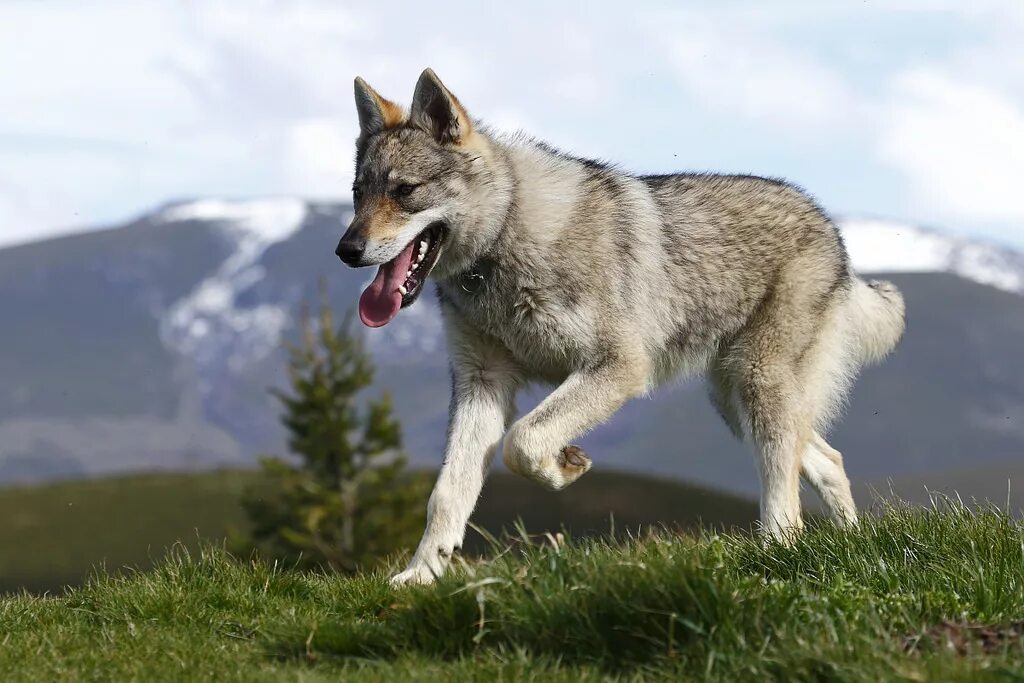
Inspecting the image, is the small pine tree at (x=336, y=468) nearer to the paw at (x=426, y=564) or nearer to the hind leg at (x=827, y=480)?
the hind leg at (x=827, y=480)

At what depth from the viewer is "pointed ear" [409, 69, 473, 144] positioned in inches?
299

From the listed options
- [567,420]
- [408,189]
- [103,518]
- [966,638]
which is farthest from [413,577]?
[103,518]

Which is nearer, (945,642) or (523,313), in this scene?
(945,642)

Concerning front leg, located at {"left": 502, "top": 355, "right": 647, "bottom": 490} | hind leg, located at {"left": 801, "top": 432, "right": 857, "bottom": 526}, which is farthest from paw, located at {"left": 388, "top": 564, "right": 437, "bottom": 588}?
hind leg, located at {"left": 801, "top": 432, "right": 857, "bottom": 526}

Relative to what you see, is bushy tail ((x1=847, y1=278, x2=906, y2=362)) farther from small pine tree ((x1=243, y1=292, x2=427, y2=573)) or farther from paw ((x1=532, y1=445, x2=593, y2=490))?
small pine tree ((x1=243, y1=292, x2=427, y2=573))

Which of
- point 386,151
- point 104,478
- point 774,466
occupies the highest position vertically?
point 386,151

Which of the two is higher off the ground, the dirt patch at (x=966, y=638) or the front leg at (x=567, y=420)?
the dirt patch at (x=966, y=638)

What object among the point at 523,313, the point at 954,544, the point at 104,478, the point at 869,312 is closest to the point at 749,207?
the point at 869,312

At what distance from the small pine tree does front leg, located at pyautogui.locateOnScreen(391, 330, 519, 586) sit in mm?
34497

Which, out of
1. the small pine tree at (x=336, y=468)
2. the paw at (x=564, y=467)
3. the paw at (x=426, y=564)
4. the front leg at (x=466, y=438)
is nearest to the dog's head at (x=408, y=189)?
the front leg at (x=466, y=438)

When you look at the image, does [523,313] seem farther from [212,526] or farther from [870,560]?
[212,526]

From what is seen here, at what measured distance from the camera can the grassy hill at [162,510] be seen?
9188cm

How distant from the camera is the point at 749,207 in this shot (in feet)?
29.8

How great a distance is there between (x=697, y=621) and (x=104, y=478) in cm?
11733
